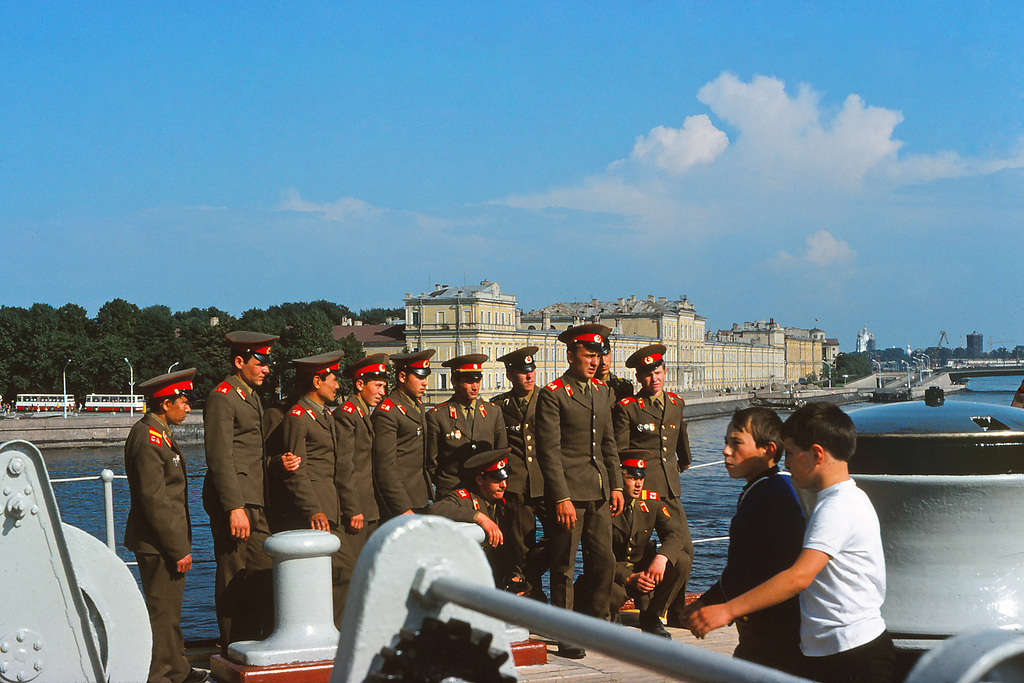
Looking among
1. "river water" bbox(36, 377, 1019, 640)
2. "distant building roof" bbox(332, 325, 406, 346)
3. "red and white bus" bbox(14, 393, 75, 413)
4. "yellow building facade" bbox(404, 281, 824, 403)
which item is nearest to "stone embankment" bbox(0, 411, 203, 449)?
"river water" bbox(36, 377, 1019, 640)

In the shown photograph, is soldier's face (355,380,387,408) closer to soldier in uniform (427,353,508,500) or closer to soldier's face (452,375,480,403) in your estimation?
soldier in uniform (427,353,508,500)

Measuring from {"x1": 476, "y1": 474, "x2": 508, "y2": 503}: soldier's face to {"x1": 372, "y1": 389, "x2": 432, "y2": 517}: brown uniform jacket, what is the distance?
55 centimetres

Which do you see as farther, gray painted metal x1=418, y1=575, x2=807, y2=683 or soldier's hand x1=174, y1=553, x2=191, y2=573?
soldier's hand x1=174, y1=553, x2=191, y2=573

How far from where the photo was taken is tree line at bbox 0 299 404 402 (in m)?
67.8

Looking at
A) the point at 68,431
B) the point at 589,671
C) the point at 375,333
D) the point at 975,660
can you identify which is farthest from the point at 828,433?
the point at 375,333

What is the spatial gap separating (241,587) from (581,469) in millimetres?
1946

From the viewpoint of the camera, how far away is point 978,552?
3219 millimetres

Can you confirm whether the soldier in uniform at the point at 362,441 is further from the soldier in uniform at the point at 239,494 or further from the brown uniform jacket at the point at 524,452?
the brown uniform jacket at the point at 524,452

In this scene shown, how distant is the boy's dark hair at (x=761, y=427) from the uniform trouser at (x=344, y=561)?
2573mm

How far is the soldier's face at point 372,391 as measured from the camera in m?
5.70

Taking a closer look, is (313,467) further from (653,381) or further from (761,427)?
Answer: (761,427)

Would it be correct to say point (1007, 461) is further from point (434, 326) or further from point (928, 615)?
point (434, 326)

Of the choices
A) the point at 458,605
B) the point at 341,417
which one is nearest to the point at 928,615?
the point at 458,605

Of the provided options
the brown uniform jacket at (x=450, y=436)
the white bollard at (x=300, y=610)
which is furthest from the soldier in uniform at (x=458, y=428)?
the white bollard at (x=300, y=610)
